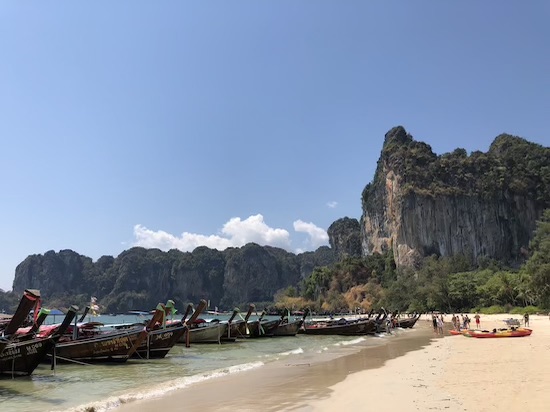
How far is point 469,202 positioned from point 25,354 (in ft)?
388

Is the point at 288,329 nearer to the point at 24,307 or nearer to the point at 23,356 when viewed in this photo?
the point at 23,356

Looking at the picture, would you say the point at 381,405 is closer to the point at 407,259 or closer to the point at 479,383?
the point at 479,383

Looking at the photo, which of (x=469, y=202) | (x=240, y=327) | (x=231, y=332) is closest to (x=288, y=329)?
(x=240, y=327)

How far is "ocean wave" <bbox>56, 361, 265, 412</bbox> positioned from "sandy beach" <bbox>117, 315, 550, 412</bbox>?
325 mm

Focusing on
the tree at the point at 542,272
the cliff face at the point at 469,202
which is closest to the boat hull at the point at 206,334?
the tree at the point at 542,272

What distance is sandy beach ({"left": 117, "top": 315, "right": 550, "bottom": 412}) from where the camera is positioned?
8828 mm

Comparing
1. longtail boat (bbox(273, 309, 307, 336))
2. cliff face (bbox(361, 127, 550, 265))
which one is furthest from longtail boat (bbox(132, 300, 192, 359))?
cliff face (bbox(361, 127, 550, 265))

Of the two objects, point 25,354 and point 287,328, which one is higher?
point 25,354

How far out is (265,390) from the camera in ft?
Answer: 39.0

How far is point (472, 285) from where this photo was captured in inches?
2995

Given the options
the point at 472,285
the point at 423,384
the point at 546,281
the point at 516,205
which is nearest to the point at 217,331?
the point at 423,384

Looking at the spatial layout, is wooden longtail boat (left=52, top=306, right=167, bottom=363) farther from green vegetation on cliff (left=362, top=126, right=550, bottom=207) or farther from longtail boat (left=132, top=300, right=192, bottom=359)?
green vegetation on cliff (left=362, top=126, right=550, bottom=207)

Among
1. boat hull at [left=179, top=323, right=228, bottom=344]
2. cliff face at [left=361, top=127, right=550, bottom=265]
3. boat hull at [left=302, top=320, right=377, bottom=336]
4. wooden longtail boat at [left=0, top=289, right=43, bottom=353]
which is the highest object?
cliff face at [left=361, top=127, right=550, bottom=265]

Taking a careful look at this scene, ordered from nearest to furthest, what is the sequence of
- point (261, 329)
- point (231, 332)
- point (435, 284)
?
point (231, 332), point (261, 329), point (435, 284)
